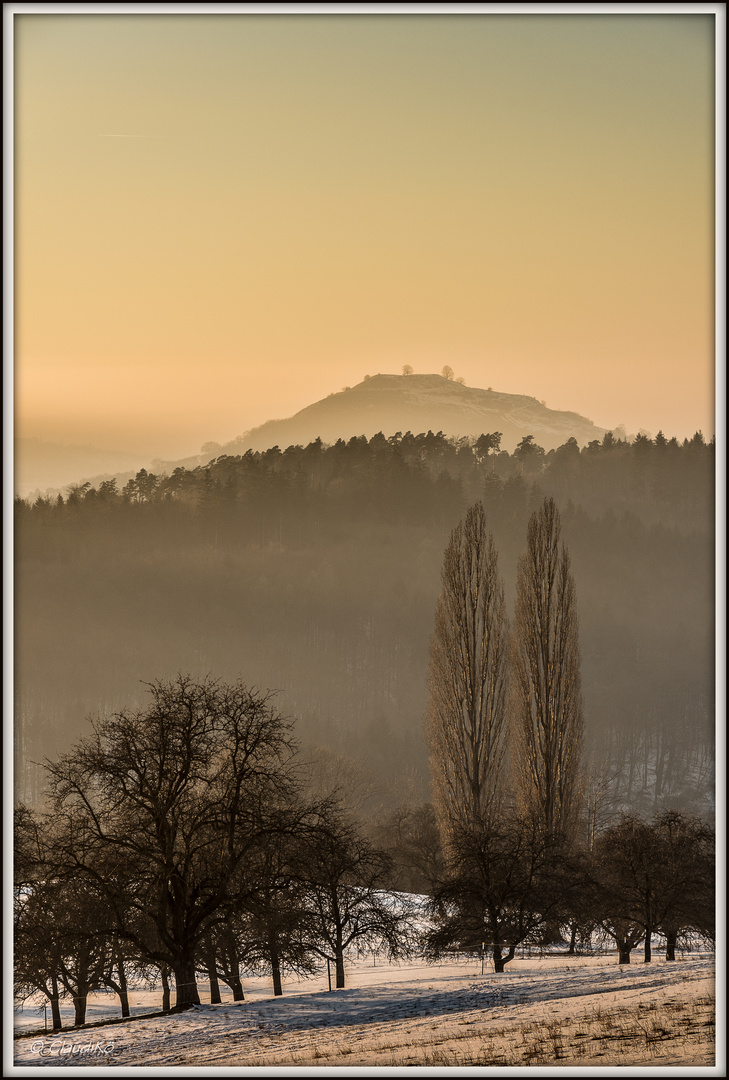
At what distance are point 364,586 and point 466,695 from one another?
256 ft

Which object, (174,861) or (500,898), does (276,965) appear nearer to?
(174,861)

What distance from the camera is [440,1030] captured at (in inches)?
536

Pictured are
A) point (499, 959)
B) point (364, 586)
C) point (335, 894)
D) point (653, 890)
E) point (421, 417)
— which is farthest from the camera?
point (364, 586)

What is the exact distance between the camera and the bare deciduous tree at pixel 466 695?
1179 inches

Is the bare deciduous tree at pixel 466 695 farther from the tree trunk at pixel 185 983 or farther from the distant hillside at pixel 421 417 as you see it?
the distant hillside at pixel 421 417

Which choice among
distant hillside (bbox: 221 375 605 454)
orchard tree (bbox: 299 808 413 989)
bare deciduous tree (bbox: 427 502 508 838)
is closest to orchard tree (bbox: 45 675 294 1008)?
orchard tree (bbox: 299 808 413 989)

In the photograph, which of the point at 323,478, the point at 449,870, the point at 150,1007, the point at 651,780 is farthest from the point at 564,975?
the point at 323,478

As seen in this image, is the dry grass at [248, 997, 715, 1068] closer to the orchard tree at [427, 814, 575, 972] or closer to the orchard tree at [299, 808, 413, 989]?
the orchard tree at [299, 808, 413, 989]

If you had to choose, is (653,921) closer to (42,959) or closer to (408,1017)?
(408,1017)

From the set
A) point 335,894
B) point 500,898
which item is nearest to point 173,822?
point 335,894

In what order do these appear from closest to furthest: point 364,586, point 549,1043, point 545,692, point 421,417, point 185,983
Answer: point 549,1043, point 185,983, point 545,692, point 421,417, point 364,586

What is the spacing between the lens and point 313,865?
55.6 ft

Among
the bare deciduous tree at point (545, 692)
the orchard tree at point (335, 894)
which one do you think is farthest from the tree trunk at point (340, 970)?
the bare deciduous tree at point (545, 692)

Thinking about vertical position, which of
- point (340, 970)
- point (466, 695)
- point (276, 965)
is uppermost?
point (466, 695)
